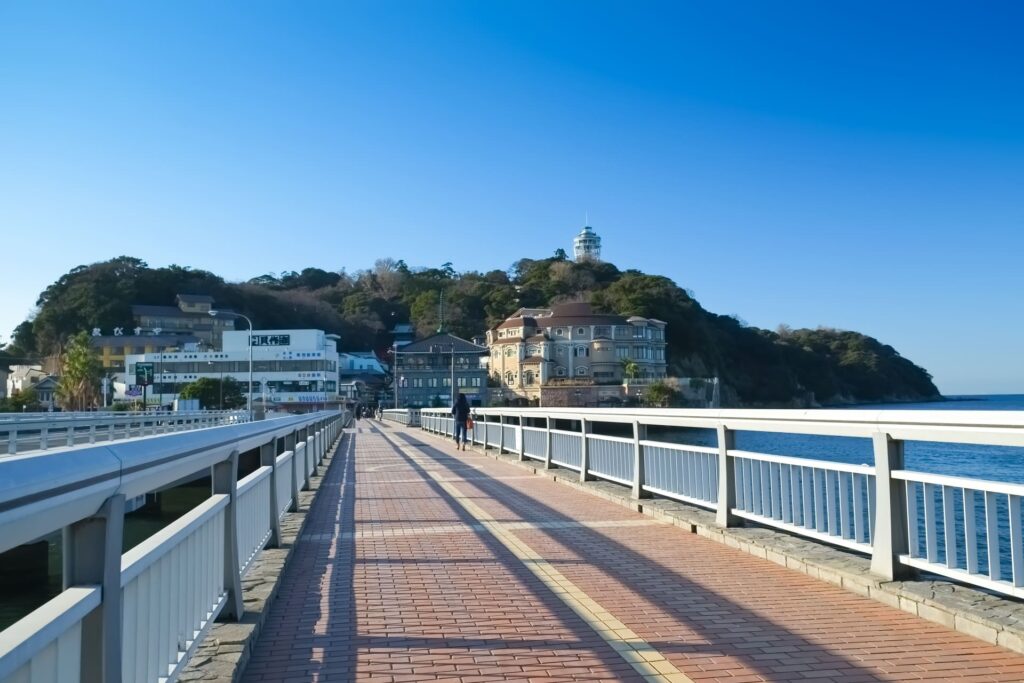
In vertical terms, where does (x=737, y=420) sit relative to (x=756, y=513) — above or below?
above

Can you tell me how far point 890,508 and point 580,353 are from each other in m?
114

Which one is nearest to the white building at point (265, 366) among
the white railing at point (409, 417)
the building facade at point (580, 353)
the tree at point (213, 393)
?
the tree at point (213, 393)

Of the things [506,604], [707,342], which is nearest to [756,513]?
[506,604]

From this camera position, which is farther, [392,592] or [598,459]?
[598,459]

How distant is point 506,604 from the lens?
6.23 meters

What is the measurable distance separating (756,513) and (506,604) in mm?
3336

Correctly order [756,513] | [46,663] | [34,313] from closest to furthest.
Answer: [46,663] < [756,513] < [34,313]

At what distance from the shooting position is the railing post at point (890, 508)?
20.1 ft

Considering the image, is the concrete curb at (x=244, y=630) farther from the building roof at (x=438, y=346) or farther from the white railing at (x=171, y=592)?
the building roof at (x=438, y=346)

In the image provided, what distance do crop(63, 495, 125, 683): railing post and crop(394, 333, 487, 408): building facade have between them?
109 m

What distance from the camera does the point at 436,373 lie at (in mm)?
114625

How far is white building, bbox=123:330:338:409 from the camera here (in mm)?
103938

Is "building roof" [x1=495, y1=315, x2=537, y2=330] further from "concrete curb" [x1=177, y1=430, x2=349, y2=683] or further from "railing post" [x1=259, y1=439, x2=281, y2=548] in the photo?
"concrete curb" [x1=177, y1=430, x2=349, y2=683]

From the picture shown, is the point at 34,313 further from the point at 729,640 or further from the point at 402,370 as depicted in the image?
the point at 729,640
